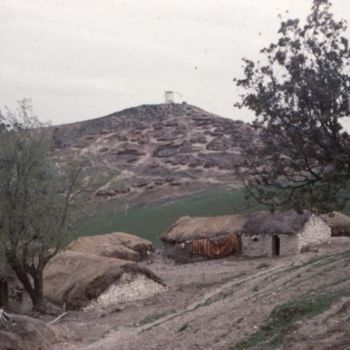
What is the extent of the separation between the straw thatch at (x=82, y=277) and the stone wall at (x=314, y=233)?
10968mm

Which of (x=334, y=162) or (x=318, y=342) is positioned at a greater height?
(x=334, y=162)

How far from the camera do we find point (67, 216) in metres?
24.2

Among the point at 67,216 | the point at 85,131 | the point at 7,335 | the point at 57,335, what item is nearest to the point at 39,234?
the point at 67,216

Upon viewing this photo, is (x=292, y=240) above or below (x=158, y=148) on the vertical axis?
below

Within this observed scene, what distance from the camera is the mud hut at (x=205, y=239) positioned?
3691 cm

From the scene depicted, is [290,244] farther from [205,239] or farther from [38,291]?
[38,291]

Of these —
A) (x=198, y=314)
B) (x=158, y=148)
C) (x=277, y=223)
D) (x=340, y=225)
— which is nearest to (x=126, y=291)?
(x=198, y=314)

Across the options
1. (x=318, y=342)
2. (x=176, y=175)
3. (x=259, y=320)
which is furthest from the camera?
(x=176, y=175)

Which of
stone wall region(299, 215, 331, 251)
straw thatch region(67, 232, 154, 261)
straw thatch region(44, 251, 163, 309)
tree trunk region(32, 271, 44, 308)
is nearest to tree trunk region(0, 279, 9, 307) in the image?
straw thatch region(44, 251, 163, 309)

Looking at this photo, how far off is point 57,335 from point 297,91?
9.76m

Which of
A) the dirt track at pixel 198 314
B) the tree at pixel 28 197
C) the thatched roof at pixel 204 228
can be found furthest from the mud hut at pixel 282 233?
the tree at pixel 28 197

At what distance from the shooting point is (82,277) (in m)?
25.8

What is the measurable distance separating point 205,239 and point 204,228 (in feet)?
3.94

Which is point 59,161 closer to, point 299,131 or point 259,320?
point 299,131
